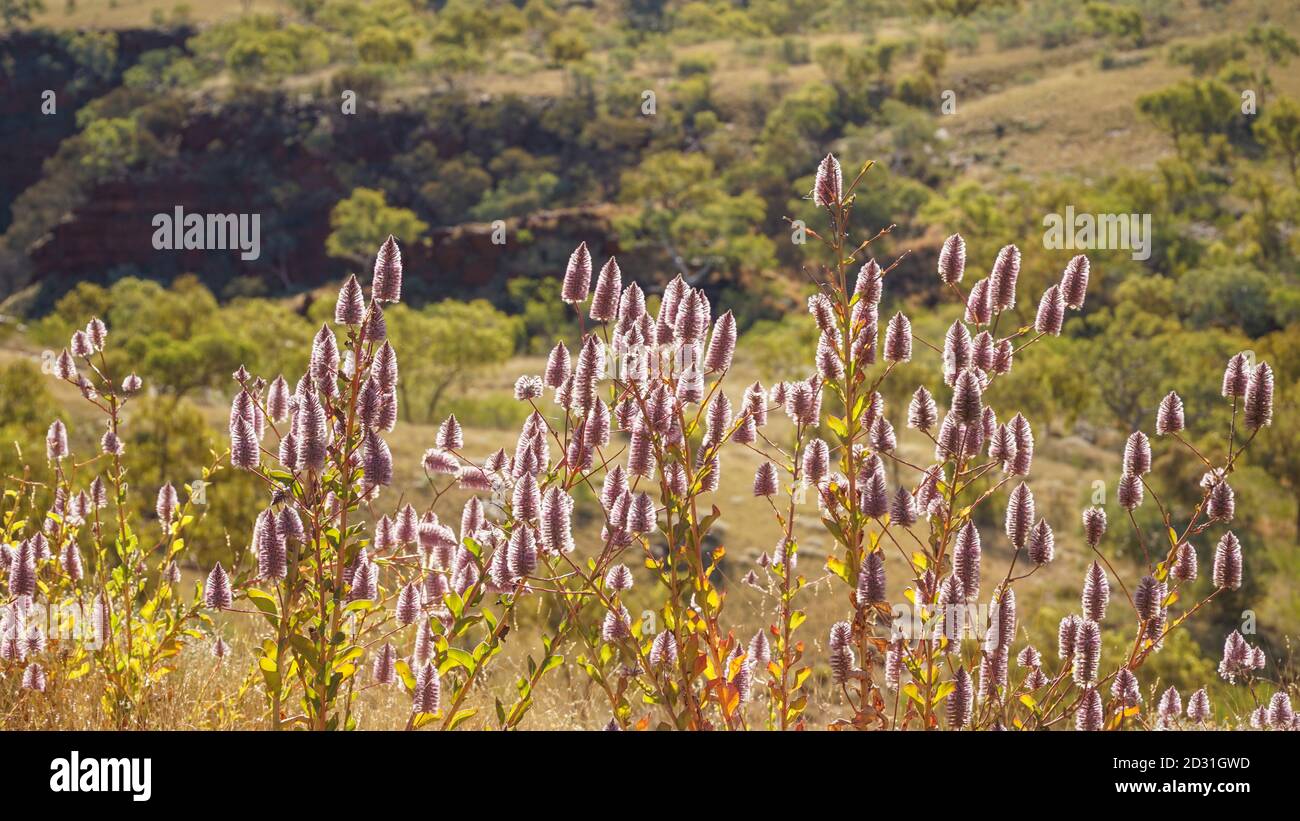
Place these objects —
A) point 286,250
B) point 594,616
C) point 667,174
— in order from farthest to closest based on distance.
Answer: point 286,250, point 667,174, point 594,616

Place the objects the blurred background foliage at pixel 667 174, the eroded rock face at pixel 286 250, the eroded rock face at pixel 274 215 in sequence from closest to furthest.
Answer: the blurred background foliage at pixel 667 174
the eroded rock face at pixel 286 250
the eroded rock face at pixel 274 215

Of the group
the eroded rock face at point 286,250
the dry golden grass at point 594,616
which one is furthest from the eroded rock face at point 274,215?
the dry golden grass at point 594,616

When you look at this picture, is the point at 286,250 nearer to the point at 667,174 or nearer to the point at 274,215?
the point at 274,215

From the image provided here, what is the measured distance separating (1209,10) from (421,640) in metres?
69.8

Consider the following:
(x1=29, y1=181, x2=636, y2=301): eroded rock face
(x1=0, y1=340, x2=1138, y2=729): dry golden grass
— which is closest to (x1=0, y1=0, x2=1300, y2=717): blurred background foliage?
(x1=29, y1=181, x2=636, y2=301): eroded rock face

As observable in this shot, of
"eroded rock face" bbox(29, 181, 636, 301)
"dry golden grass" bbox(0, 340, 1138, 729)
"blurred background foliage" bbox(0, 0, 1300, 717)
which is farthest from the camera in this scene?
"eroded rock face" bbox(29, 181, 636, 301)

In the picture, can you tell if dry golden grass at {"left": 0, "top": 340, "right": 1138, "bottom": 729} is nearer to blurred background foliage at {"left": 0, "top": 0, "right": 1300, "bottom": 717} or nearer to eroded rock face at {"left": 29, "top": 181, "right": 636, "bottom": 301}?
blurred background foliage at {"left": 0, "top": 0, "right": 1300, "bottom": 717}

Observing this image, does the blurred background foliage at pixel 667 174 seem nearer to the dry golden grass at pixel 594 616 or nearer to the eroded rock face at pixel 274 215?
the eroded rock face at pixel 274 215

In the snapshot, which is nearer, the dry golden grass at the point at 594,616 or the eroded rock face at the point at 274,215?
the dry golden grass at the point at 594,616

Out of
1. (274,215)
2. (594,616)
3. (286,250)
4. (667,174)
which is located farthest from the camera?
(274,215)

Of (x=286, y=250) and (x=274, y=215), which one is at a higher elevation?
(x=274, y=215)

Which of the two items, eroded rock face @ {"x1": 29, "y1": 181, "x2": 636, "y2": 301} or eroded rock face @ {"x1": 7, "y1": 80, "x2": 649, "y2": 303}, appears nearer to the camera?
eroded rock face @ {"x1": 29, "y1": 181, "x2": 636, "y2": 301}

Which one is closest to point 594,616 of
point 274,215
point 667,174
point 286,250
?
point 667,174
